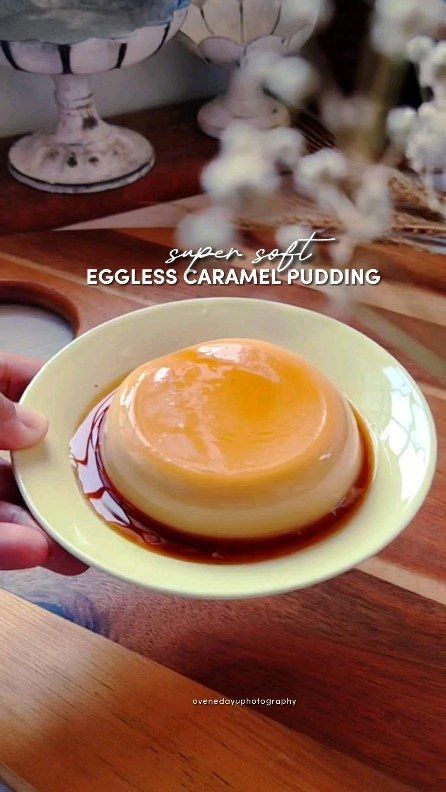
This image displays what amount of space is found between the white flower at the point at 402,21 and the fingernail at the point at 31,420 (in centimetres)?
52

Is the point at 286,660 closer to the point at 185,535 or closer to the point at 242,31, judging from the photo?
the point at 185,535

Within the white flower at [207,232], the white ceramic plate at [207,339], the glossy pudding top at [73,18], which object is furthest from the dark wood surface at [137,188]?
the white ceramic plate at [207,339]

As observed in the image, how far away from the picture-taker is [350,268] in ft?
3.69

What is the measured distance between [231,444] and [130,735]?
0.76 feet

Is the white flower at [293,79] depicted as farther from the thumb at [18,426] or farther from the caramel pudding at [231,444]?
the thumb at [18,426]

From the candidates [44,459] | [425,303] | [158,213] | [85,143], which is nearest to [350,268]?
[425,303]

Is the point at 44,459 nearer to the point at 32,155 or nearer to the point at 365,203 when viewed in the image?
the point at 365,203

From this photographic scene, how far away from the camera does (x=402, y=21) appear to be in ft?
2.49

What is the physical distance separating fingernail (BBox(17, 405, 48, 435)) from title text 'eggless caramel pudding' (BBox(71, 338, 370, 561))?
0.05 metres

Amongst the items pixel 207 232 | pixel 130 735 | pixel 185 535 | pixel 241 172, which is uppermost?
pixel 241 172

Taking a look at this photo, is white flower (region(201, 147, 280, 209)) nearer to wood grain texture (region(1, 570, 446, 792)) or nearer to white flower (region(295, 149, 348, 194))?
white flower (region(295, 149, 348, 194))

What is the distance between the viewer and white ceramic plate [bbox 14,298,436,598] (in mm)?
543

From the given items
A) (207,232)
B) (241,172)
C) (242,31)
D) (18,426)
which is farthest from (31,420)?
(242,31)

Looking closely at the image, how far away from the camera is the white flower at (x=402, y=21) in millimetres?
747
